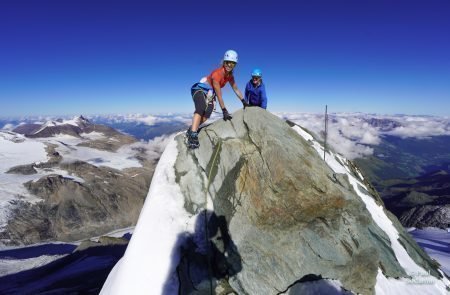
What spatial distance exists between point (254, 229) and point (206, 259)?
275 centimetres

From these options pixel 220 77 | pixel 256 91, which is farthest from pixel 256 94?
pixel 220 77

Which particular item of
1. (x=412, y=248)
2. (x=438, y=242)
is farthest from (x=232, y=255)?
(x=438, y=242)

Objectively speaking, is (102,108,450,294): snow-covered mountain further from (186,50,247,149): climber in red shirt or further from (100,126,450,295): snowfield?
(186,50,247,149): climber in red shirt

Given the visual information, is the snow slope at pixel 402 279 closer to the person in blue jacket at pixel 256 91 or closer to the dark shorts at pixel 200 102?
the person in blue jacket at pixel 256 91

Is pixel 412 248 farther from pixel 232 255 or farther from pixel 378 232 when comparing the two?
pixel 232 255

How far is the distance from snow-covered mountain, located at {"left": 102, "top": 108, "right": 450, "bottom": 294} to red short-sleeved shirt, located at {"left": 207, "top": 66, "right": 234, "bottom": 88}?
2.50 metres

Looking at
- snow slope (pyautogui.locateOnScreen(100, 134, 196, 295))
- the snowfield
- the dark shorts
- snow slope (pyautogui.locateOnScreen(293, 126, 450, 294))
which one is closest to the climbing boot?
the dark shorts

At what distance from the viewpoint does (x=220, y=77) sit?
18469mm

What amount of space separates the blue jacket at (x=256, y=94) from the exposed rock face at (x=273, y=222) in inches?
151

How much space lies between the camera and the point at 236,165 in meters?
17.2

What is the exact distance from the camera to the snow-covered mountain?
14.8 meters

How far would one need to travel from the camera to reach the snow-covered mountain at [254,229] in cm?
1484

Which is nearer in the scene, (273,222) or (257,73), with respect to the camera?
(273,222)

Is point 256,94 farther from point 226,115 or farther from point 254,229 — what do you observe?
point 254,229
